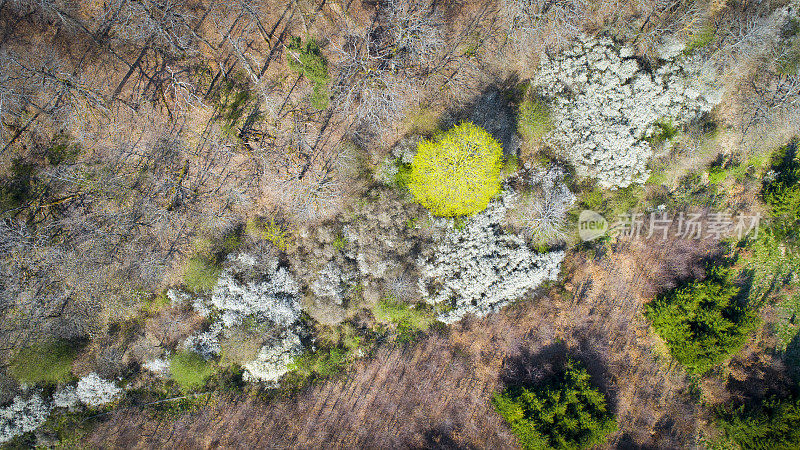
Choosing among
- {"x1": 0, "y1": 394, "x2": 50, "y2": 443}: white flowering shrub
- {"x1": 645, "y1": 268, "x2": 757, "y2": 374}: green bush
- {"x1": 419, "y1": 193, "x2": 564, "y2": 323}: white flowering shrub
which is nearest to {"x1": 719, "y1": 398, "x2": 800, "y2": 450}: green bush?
{"x1": 645, "y1": 268, "x2": 757, "y2": 374}: green bush

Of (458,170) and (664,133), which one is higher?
(664,133)

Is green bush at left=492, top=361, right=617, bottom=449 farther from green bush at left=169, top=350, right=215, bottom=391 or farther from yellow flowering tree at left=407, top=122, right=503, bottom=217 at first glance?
green bush at left=169, top=350, right=215, bottom=391

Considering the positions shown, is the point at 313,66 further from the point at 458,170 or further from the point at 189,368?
the point at 189,368

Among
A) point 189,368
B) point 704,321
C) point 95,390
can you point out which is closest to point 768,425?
point 704,321

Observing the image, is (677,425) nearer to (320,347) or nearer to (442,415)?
(442,415)

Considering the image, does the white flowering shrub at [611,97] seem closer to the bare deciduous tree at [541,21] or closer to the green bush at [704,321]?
the bare deciduous tree at [541,21]

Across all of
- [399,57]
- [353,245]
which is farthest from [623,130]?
[353,245]
